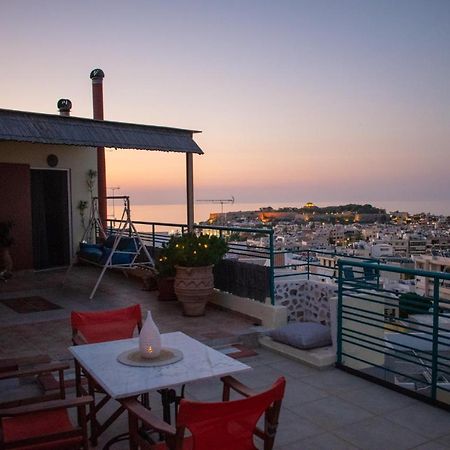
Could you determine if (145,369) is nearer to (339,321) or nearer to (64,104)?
(339,321)

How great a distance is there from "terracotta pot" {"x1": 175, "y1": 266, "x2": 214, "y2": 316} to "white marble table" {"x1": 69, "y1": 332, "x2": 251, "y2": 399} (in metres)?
3.24

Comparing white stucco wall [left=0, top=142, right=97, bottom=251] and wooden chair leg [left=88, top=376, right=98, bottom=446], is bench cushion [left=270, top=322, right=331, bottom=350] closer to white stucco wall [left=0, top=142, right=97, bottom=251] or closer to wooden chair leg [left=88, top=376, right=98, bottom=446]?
wooden chair leg [left=88, top=376, right=98, bottom=446]

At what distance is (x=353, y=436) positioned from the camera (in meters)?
3.48

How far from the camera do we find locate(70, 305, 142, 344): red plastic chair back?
11.8 feet

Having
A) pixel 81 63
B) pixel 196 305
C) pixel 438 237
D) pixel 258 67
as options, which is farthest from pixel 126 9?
pixel 438 237

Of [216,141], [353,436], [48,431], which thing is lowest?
[353,436]

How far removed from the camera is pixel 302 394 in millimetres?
Result: 4270

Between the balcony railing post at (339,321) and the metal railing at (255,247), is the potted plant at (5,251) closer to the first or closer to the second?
the metal railing at (255,247)

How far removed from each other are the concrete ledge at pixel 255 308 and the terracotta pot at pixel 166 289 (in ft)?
2.21

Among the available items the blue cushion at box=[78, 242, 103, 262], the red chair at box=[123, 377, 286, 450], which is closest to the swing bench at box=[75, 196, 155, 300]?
the blue cushion at box=[78, 242, 103, 262]

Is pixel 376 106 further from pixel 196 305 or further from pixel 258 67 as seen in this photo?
pixel 196 305

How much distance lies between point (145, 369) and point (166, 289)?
482 cm

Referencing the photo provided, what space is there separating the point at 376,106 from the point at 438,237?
16.0 ft

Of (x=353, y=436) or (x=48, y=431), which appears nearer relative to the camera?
(x=48, y=431)
